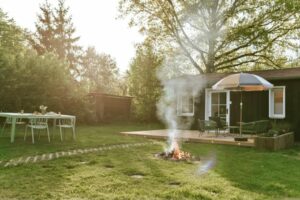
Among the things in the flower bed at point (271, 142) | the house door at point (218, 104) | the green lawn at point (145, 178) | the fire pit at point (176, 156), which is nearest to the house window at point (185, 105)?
the house door at point (218, 104)

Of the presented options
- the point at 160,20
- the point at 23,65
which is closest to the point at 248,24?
the point at 160,20

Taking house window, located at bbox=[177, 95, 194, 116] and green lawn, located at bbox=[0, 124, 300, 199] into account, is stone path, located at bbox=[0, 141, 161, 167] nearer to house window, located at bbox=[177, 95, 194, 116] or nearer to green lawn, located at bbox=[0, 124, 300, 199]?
green lawn, located at bbox=[0, 124, 300, 199]

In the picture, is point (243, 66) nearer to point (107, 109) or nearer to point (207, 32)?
point (207, 32)

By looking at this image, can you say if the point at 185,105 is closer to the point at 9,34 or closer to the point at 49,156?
the point at 49,156

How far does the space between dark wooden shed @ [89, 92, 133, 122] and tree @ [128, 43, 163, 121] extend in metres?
0.90

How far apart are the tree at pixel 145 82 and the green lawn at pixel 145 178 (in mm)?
11979

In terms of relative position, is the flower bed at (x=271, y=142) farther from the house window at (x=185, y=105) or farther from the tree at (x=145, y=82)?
the tree at (x=145, y=82)

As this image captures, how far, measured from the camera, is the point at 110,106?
20188mm

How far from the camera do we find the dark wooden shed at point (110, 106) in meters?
19.2

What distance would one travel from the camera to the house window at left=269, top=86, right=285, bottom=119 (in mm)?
11820

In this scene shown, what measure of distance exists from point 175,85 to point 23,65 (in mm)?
7098

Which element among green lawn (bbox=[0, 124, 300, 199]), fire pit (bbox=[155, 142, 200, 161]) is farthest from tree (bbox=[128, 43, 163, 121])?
fire pit (bbox=[155, 142, 200, 161])

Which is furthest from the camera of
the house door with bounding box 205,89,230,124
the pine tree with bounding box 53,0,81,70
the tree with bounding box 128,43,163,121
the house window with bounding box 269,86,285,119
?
the pine tree with bounding box 53,0,81,70

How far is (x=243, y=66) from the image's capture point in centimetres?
2252
